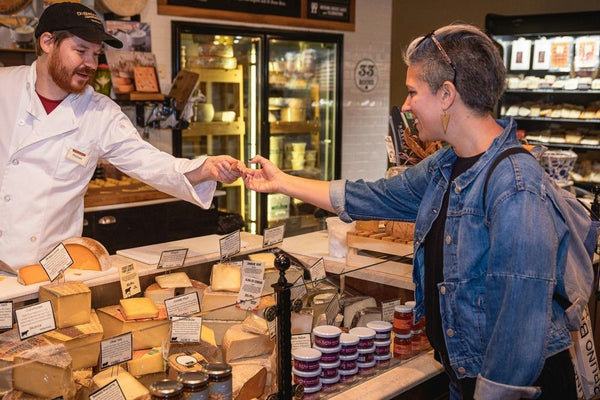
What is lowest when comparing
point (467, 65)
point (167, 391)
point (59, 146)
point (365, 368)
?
point (365, 368)

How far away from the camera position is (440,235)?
6.22 feet

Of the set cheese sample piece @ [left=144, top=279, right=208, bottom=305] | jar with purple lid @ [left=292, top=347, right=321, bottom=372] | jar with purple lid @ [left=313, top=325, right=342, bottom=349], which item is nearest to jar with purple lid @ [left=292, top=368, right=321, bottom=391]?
jar with purple lid @ [left=292, top=347, right=321, bottom=372]

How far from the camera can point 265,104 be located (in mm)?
6777

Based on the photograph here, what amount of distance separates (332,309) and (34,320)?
3.73ft

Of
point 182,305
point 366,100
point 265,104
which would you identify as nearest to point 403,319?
point 182,305

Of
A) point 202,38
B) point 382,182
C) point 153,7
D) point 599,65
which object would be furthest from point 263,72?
point 382,182

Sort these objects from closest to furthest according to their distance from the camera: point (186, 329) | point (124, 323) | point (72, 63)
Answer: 1. point (186, 329)
2. point (124, 323)
3. point (72, 63)

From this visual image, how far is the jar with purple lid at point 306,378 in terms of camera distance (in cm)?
221

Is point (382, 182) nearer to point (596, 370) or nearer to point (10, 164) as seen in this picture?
point (596, 370)

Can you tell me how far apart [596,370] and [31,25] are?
4541 millimetres

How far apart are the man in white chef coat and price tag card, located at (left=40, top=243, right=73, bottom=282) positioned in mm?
543

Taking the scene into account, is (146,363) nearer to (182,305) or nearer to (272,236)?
(182,305)

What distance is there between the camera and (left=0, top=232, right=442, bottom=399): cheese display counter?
1.88 m

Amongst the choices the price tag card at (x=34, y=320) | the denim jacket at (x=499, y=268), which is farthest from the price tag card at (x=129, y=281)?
the denim jacket at (x=499, y=268)
